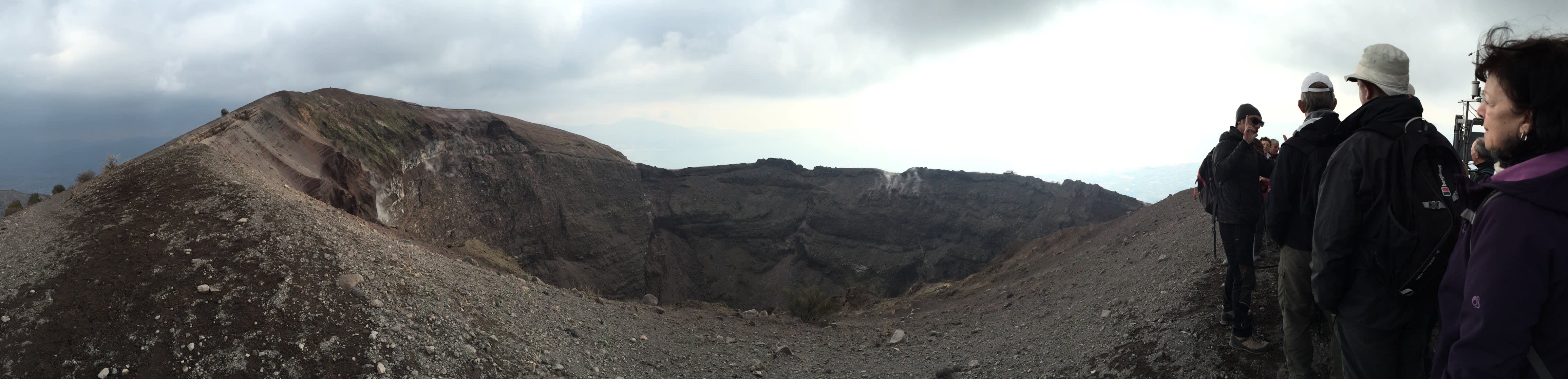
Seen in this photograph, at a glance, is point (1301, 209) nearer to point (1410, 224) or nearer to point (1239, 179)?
point (1410, 224)

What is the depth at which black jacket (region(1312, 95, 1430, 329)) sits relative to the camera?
9.75ft

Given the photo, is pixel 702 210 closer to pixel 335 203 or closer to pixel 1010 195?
pixel 1010 195

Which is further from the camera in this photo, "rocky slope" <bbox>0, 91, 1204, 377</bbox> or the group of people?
"rocky slope" <bbox>0, 91, 1204, 377</bbox>

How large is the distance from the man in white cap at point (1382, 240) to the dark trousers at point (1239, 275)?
224 cm

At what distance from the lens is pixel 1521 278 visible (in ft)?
6.00

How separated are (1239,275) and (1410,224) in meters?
2.71

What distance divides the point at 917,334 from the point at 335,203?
1760cm

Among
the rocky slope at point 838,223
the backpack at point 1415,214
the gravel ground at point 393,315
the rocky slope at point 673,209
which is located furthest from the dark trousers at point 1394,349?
the rocky slope at point 838,223

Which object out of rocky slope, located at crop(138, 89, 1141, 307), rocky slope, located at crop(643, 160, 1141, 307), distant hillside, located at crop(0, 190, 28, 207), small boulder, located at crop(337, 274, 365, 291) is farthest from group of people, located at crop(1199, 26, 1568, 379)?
distant hillside, located at crop(0, 190, 28, 207)

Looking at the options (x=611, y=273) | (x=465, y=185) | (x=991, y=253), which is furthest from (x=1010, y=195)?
(x=465, y=185)

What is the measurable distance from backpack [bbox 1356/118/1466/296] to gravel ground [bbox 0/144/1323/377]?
245cm

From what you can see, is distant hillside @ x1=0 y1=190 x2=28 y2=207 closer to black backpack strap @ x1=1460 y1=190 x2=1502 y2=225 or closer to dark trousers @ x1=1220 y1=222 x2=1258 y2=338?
dark trousers @ x1=1220 y1=222 x2=1258 y2=338

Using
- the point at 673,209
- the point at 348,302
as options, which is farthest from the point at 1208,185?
the point at 673,209

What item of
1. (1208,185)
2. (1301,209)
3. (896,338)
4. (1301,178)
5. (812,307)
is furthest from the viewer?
(812,307)
